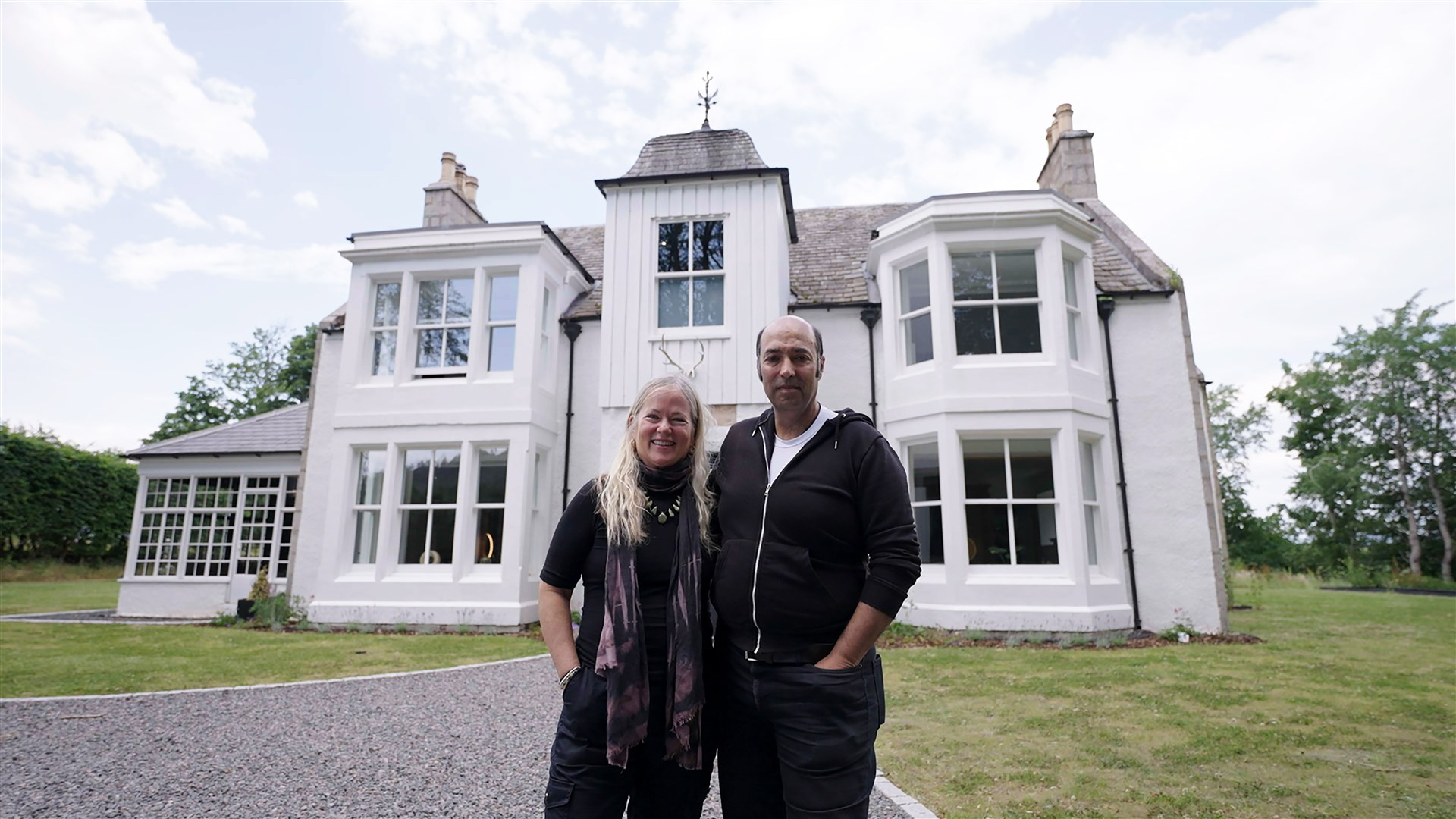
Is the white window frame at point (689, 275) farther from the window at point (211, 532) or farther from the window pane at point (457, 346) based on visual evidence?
the window at point (211, 532)

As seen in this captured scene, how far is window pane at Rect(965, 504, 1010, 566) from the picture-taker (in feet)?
30.4

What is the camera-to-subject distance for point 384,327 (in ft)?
37.0

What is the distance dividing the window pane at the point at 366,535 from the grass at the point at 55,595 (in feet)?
21.0

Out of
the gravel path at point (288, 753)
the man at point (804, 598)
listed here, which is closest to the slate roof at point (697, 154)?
the gravel path at point (288, 753)

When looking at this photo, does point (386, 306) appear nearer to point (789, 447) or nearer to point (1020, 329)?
point (1020, 329)

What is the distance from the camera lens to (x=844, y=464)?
77.2 inches

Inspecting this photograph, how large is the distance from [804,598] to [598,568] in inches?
24.9

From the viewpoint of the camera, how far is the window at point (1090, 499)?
9.52 m

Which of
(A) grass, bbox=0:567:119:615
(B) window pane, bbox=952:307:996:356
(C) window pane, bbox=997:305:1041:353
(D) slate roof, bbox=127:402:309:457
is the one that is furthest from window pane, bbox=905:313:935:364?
(A) grass, bbox=0:567:119:615

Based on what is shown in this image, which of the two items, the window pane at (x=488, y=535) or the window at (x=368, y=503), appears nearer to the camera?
the window pane at (x=488, y=535)

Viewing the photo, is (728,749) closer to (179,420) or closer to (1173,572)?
(1173,572)

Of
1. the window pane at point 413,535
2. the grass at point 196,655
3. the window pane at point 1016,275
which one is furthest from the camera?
the window pane at point 413,535

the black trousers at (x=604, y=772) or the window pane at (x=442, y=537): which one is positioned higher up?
the window pane at (x=442, y=537)

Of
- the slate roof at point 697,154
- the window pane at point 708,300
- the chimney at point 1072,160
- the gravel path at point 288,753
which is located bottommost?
the gravel path at point 288,753
